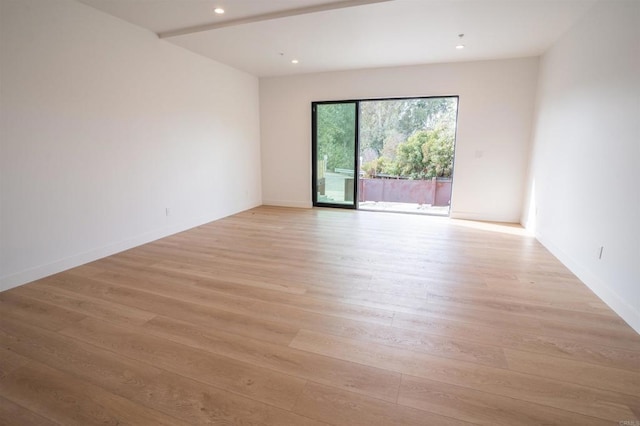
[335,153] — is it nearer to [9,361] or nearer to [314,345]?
[314,345]

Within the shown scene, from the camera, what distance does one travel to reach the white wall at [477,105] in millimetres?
4980

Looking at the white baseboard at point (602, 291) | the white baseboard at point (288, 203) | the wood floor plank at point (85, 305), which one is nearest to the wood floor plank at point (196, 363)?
the wood floor plank at point (85, 305)

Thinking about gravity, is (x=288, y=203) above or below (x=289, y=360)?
above

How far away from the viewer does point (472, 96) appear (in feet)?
16.9

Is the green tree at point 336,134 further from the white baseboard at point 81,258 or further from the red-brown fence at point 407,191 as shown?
the white baseboard at point 81,258

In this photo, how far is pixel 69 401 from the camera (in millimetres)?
1505

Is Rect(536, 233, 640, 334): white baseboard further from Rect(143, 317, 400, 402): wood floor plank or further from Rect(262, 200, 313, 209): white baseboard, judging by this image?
Rect(262, 200, 313, 209): white baseboard

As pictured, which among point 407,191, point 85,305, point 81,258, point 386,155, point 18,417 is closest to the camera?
point 18,417

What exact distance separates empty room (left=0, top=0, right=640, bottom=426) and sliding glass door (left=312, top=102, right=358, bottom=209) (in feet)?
0.28

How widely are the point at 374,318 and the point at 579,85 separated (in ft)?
10.8

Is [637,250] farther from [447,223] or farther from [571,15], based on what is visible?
[447,223]

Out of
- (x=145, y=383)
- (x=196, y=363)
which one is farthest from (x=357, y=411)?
(x=145, y=383)

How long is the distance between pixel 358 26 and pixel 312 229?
8.81ft

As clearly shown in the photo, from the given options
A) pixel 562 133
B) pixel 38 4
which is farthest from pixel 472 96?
pixel 38 4
